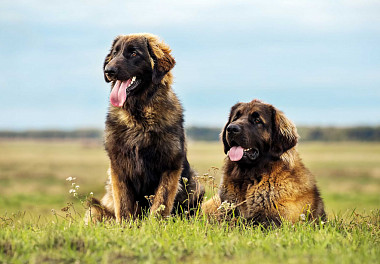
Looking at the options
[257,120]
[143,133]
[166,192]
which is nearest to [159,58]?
[143,133]

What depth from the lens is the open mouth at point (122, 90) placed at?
670 centimetres

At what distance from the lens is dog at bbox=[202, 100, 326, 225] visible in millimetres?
6387

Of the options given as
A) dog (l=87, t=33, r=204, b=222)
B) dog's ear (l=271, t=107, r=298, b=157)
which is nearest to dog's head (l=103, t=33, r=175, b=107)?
dog (l=87, t=33, r=204, b=222)

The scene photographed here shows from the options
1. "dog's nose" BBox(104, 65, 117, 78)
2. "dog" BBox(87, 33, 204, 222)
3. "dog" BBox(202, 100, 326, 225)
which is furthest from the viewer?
"dog" BBox(87, 33, 204, 222)

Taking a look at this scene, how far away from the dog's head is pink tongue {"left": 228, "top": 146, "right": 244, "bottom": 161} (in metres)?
1.44

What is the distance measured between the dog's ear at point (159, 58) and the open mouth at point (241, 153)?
1.46m

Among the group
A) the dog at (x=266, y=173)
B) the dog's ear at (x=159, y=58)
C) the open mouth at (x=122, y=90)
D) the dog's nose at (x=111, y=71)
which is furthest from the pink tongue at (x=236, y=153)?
the dog's nose at (x=111, y=71)

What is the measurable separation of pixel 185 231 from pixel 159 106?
6.85 ft

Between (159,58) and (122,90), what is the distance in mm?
725

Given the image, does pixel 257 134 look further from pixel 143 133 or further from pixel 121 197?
pixel 121 197

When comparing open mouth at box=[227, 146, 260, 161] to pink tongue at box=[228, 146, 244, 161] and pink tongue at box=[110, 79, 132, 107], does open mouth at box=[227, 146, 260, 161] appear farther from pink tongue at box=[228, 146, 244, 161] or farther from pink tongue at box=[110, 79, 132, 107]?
pink tongue at box=[110, 79, 132, 107]

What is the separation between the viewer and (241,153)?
6457 mm

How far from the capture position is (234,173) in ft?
22.1

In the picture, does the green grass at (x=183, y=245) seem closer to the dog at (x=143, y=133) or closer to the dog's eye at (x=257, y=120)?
the dog at (x=143, y=133)
